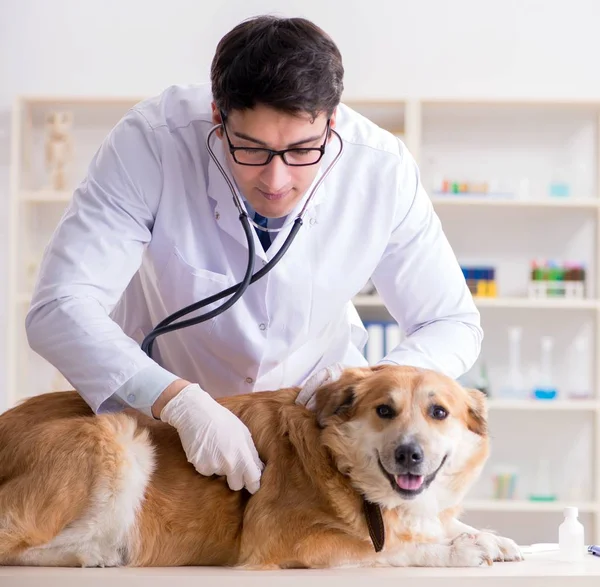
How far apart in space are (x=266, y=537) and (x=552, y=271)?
11.0 feet

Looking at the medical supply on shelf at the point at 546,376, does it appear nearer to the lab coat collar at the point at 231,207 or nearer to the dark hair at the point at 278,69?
the lab coat collar at the point at 231,207

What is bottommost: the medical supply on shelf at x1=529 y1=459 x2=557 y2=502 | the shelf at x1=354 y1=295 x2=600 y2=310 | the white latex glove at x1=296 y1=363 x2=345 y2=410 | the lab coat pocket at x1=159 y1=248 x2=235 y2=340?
the medical supply on shelf at x1=529 y1=459 x2=557 y2=502

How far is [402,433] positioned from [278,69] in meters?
0.69

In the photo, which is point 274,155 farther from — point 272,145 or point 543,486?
point 543,486

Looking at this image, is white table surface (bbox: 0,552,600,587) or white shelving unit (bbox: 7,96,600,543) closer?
white table surface (bbox: 0,552,600,587)

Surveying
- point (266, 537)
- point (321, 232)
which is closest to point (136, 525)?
point (266, 537)

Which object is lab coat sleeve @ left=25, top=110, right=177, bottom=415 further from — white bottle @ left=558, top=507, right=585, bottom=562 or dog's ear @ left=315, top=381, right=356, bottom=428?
white bottle @ left=558, top=507, right=585, bottom=562

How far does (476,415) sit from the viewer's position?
1614 millimetres

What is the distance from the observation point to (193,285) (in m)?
1.84

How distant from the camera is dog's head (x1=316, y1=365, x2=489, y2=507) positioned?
1469mm

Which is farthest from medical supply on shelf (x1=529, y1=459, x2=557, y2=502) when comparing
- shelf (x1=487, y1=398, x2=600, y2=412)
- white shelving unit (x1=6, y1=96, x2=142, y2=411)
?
white shelving unit (x1=6, y1=96, x2=142, y2=411)

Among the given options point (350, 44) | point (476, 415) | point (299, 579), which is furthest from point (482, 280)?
point (299, 579)

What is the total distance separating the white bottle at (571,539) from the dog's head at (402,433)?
0.62 ft

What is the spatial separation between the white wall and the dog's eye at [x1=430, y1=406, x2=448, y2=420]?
11.1 ft
